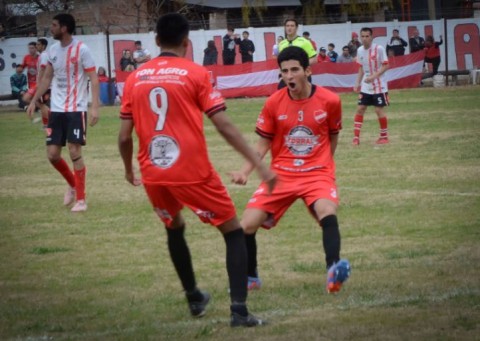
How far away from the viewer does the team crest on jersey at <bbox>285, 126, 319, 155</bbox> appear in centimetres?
763

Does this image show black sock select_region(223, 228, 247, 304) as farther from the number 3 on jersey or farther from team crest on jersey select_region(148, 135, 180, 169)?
the number 3 on jersey

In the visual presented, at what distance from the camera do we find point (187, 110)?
6316 mm

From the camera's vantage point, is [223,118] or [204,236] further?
[204,236]

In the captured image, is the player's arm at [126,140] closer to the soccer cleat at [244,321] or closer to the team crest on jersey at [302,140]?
the soccer cleat at [244,321]

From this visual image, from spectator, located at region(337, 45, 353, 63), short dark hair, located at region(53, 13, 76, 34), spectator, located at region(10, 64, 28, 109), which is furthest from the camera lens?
spectator, located at region(337, 45, 353, 63)

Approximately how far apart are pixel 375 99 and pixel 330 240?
35.9 ft

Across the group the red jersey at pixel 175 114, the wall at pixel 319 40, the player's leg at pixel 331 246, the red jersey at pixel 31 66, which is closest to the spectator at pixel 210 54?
the wall at pixel 319 40

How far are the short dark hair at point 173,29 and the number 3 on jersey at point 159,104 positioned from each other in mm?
352

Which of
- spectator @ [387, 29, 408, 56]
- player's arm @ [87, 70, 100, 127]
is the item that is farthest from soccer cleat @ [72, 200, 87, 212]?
spectator @ [387, 29, 408, 56]

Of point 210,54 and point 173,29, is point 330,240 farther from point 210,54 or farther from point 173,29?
point 210,54

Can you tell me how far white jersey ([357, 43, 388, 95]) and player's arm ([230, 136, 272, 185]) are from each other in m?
10.3

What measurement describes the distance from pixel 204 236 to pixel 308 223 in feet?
3.70

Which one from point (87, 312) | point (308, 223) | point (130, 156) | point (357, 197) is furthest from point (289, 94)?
point (357, 197)

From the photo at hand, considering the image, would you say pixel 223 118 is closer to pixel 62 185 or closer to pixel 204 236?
pixel 204 236
